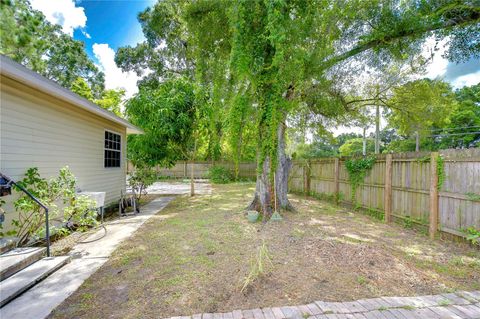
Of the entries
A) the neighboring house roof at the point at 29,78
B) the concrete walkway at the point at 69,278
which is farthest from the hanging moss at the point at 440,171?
the neighboring house roof at the point at 29,78

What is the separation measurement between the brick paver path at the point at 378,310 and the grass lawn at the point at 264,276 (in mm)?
126

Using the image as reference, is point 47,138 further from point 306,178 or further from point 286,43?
point 306,178

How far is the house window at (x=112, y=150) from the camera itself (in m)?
7.50

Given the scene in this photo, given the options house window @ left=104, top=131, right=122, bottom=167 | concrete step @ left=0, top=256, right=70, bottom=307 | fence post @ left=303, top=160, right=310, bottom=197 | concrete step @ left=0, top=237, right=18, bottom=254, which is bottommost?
concrete step @ left=0, top=256, right=70, bottom=307

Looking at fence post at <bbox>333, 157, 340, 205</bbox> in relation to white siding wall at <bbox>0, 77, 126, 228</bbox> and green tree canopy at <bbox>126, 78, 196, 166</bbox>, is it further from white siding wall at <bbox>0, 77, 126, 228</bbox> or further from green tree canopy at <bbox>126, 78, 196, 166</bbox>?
white siding wall at <bbox>0, 77, 126, 228</bbox>

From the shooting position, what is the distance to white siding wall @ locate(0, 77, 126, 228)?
154 inches

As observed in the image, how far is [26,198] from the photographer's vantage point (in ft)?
12.7

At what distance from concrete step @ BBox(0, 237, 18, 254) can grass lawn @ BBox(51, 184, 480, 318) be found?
1.38 metres

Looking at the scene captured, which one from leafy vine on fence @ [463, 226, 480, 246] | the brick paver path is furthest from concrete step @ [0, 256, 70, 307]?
leafy vine on fence @ [463, 226, 480, 246]

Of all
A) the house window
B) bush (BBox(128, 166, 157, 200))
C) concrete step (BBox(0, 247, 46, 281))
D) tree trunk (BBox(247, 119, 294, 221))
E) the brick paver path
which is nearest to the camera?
the brick paver path

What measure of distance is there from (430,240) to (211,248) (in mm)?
3990

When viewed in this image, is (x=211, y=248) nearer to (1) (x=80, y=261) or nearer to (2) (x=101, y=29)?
(1) (x=80, y=261)

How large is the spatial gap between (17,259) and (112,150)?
17.0ft

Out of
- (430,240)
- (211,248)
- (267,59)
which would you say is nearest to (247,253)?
(211,248)
